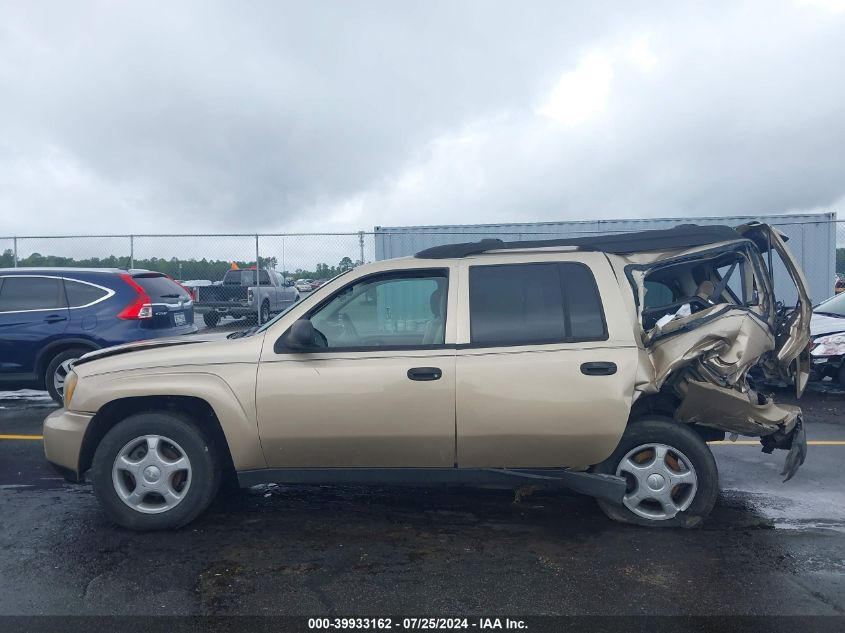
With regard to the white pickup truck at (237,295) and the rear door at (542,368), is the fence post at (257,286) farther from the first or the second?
the rear door at (542,368)

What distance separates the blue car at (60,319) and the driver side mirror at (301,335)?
15.1 ft

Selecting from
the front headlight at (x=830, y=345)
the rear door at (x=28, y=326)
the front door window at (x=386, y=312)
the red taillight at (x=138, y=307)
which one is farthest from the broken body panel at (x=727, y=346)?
the rear door at (x=28, y=326)

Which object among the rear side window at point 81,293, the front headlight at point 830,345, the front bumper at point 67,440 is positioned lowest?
the front bumper at point 67,440

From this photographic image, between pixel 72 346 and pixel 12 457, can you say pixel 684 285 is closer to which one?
pixel 12 457

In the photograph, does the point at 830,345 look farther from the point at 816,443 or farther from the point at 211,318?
the point at 211,318

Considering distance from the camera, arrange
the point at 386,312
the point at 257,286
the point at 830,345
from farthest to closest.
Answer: the point at 257,286, the point at 830,345, the point at 386,312

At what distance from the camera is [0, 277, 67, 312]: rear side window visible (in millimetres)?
7750

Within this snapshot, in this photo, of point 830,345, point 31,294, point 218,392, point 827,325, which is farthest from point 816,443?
point 31,294

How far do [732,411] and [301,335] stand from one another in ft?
9.13

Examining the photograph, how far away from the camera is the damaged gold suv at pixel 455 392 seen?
386cm

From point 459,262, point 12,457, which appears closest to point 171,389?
point 459,262

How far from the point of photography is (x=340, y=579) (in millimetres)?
3426

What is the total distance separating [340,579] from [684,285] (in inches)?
133

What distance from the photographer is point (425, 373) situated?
385cm
